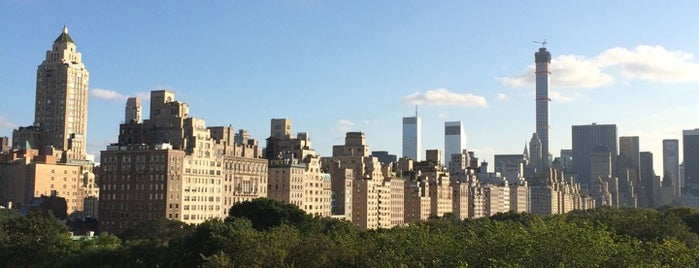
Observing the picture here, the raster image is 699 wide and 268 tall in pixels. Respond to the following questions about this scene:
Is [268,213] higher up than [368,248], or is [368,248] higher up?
[268,213]

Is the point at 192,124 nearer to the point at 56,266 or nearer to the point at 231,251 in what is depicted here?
the point at 56,266

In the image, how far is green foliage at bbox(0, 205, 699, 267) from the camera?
5847 centimetres

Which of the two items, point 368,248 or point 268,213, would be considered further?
point 268,213

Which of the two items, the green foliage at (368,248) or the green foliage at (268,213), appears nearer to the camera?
the green foliage at (368,248)

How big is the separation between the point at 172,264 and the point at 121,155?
84.3 metres

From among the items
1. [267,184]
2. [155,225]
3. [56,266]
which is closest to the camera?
[56,266]

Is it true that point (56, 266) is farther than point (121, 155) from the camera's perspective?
No

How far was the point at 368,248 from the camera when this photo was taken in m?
72.1

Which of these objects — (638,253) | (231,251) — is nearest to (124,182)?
(231,251)

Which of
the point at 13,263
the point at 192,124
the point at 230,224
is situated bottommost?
the point at 13,263

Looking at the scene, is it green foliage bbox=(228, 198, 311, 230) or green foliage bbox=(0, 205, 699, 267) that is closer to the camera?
green foliage bbox=(0, 205, 699, 267)

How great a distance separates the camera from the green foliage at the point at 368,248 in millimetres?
58469

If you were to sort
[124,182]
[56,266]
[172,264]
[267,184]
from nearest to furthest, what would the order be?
[172,264] < [56,266] < [124,182] < [267,184]

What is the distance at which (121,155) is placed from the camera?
16262 cm
